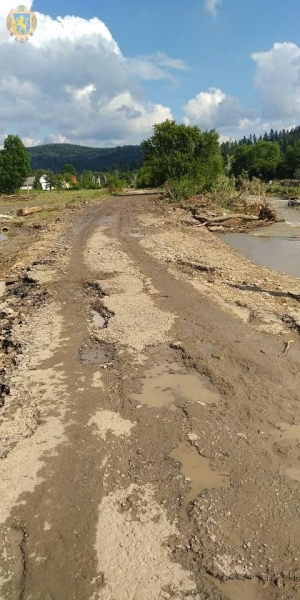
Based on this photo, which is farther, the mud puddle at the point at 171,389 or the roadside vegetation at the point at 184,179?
the roadside vegetation at the point at 184,179

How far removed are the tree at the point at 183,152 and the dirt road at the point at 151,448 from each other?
96.8 ft

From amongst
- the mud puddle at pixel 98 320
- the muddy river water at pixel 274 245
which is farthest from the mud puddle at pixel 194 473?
the muddy river water at pixel 274 245

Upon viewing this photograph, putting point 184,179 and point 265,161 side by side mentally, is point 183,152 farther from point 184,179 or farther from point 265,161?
point 265,161

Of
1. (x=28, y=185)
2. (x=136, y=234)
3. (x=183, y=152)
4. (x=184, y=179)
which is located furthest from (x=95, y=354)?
(x=28, y=185)

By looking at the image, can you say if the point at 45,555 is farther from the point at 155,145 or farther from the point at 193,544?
the point at 155,145

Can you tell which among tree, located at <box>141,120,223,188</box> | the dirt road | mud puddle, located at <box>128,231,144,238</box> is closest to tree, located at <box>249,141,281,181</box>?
tree, located at <box>141,120,223,188</box>

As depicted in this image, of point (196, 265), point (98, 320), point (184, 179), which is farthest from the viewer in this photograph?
point (184, 179)

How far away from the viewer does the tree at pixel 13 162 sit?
1886 inches

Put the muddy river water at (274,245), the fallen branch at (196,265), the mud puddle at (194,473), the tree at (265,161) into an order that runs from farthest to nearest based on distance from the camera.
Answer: the tree at (265,161)
the muddy river water at (274,245)
the fallen branch at (196,265)
the mud puddle at (194,473)

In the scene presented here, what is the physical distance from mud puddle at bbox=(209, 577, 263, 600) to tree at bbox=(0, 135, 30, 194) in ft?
166

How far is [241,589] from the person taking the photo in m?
2.63

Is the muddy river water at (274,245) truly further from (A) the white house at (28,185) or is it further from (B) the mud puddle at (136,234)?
(A) the white house at (28,185)

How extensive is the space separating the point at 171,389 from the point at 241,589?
8.31ft

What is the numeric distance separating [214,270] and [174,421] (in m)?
6.82
